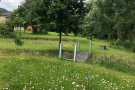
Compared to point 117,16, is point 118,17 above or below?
below

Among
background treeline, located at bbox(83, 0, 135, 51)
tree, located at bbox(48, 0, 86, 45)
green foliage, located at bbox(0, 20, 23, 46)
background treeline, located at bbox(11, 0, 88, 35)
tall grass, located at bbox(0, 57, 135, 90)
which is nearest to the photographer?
tall grass, located at bbox(0, 57, 135, 90)

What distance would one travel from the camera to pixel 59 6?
43.8m

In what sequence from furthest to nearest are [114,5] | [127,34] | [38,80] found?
1. [127,34]
2. [114,5]
3. [38,80]

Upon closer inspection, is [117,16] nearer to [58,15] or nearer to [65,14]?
[65,14]

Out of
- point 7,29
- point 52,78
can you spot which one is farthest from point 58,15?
Answer: point 52,78

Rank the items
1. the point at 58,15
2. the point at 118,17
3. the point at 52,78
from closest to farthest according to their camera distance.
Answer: the point at 52,78, the point at 58,15, the point at 118,17

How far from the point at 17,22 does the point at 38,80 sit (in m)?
7.60

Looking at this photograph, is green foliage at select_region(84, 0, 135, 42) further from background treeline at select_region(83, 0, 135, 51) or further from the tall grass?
the tall grass

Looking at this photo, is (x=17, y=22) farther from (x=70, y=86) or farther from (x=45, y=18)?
(x=45, y=18)

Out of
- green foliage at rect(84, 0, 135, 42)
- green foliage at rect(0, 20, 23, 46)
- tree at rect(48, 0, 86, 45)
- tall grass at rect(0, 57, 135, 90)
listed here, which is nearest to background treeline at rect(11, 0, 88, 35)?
tree at rect(48, 0, 86, 45)

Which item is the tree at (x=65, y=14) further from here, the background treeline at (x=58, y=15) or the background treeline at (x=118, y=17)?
the background treeline at (x=118, y=17)

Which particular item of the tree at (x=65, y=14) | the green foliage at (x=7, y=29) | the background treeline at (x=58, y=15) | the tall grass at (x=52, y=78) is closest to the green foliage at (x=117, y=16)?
the background treeline at (x=58, y=15)

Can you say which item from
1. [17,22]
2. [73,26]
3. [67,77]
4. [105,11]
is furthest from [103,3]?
[67,77]

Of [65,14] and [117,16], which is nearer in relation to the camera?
[65,14]
